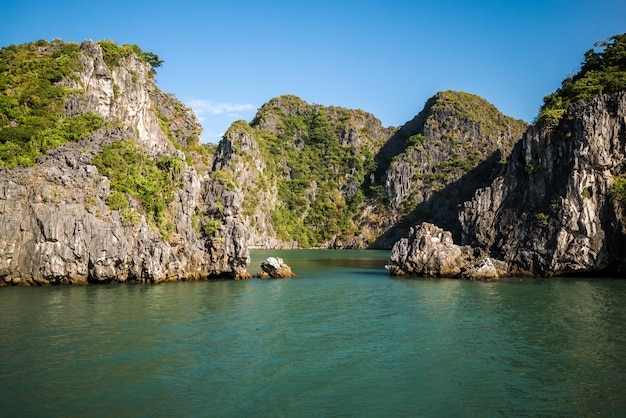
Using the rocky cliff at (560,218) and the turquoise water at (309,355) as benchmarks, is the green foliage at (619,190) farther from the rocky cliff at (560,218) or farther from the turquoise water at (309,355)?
the turquoise water at (309,355)

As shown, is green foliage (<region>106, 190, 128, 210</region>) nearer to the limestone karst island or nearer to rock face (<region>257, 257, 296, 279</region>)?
the limestone karst island

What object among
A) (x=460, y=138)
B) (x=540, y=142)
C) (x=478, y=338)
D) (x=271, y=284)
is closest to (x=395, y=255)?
(x=271, y=284)

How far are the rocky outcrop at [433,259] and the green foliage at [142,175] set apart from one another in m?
24.4

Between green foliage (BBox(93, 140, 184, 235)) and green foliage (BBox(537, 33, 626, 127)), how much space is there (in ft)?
135

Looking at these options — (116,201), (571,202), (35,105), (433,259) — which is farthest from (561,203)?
(35,105)

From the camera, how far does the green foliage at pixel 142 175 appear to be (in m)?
41.7

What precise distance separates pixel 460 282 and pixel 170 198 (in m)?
29.0

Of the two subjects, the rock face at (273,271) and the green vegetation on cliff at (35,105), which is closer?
the green vegetation on cliff at (35,105)

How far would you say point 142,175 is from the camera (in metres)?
44.4

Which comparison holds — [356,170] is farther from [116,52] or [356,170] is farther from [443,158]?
[116,52]

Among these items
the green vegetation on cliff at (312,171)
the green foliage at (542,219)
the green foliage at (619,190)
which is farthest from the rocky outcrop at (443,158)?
the green foliage at (619,190)

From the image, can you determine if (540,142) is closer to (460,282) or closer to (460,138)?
(460,282)

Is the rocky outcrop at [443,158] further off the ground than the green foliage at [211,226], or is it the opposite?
the rocky outcrop at [443,158]

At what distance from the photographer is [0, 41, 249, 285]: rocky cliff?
117 feet
